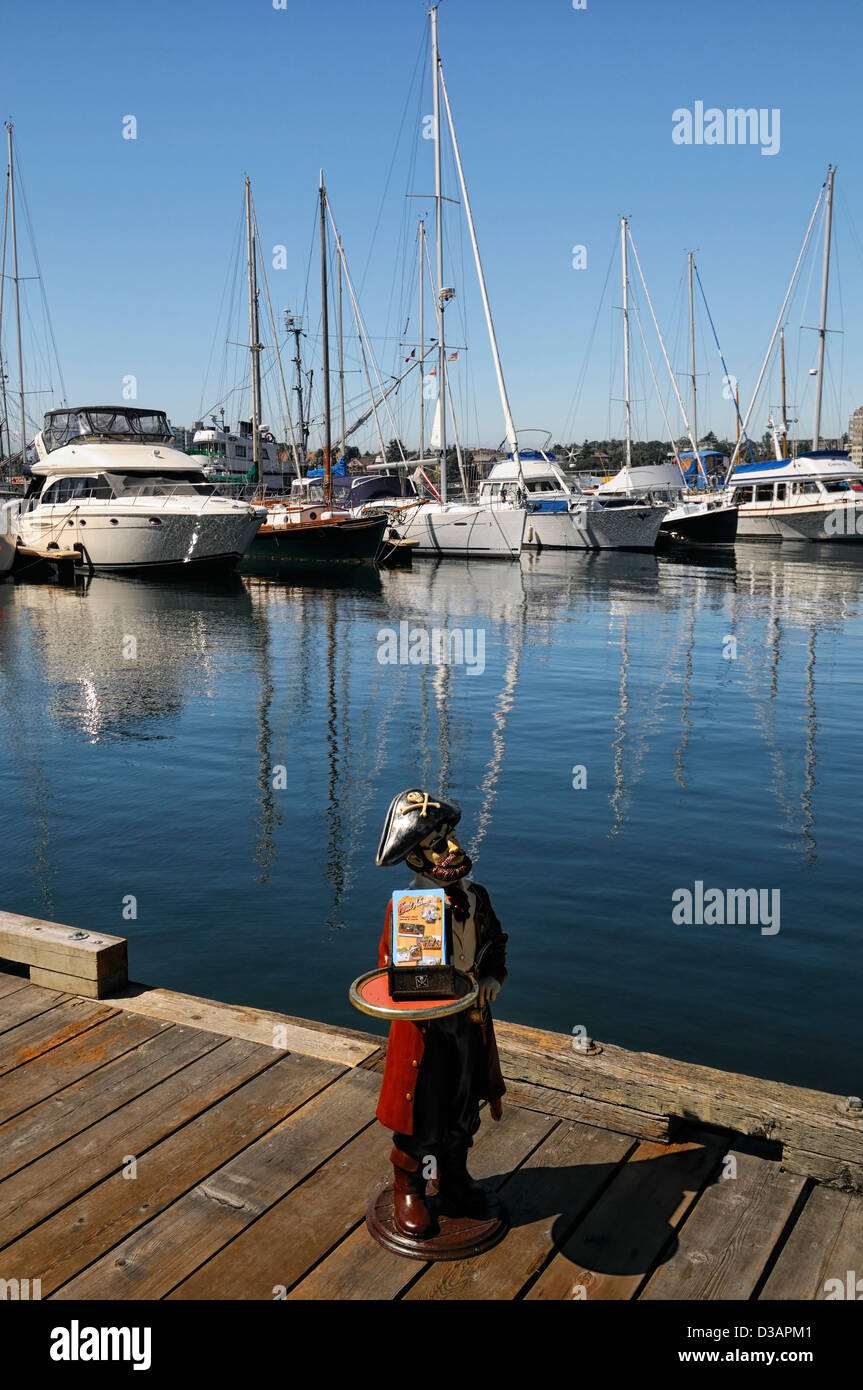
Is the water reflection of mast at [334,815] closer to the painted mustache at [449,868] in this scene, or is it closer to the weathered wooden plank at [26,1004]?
the weathered wooden plank at [26,1004]

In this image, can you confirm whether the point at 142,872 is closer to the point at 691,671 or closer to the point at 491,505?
the point at 691,671

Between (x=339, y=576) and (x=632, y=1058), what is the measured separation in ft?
122

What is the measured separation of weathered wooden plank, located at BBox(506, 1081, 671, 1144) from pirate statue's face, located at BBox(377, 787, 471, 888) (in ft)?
4.82

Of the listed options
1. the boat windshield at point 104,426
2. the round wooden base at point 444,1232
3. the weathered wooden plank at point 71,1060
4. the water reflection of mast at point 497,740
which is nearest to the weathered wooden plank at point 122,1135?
the weathered wooden plank at point 71,1060

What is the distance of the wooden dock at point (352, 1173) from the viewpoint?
3.49 meters

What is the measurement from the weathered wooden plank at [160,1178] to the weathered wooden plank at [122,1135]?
45mm

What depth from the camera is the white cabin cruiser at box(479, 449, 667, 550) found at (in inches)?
2000

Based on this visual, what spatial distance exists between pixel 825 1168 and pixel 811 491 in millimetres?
57044

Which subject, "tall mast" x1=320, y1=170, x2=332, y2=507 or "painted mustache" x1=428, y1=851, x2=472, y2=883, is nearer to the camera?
A: "painted mustache" x1=428, y1=851, x2=472, y2=883

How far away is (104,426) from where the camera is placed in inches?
1497

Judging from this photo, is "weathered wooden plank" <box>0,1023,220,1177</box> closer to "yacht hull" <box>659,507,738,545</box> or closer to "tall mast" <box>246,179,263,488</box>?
"tall mast" <box>246,179,263,488</box>
